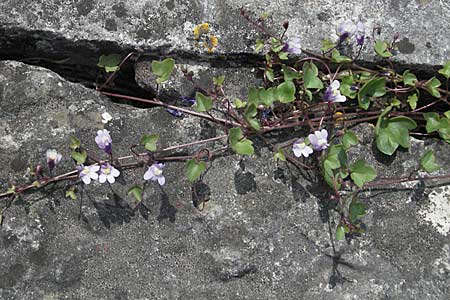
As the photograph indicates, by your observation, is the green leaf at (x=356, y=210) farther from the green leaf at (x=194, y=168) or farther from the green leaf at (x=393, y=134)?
the green leaf at (x=194, y=168)

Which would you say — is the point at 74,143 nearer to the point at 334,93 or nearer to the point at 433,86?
the point at 334,93

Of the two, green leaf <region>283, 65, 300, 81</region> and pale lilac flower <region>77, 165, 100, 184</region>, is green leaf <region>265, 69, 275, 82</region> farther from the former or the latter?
pale lilac flower <region>77, 165, 100, 184</region>

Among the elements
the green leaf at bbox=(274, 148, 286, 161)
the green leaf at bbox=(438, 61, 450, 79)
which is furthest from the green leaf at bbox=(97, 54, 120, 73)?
the green leaf at bbox=(438, 61, 450, 79)

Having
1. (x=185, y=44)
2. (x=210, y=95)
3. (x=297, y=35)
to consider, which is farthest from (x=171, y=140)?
(x=297, y=35)

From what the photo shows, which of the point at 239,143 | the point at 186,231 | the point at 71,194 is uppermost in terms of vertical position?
the point at 239,143

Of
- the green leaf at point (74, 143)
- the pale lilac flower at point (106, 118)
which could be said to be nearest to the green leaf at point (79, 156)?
the green leaf at point (74, 143)

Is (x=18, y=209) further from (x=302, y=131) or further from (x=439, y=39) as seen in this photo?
(x=439, y=39)

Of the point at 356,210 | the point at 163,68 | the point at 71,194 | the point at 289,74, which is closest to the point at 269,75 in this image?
the point at 289,74
